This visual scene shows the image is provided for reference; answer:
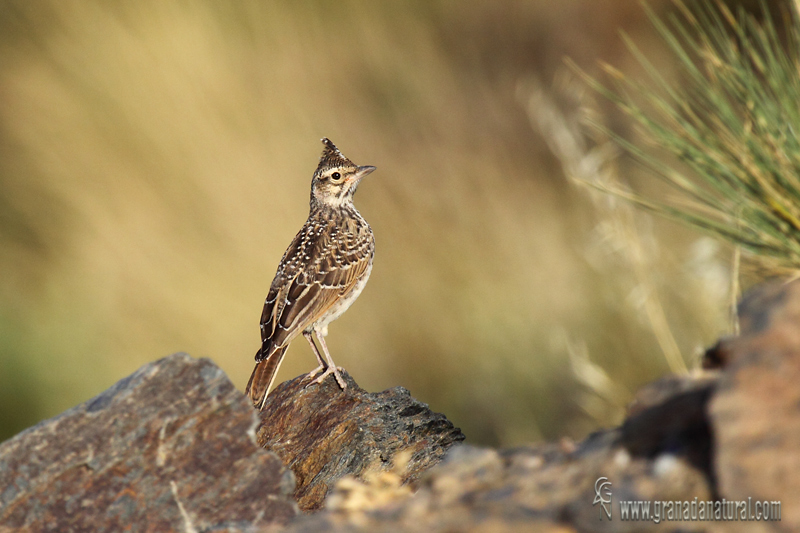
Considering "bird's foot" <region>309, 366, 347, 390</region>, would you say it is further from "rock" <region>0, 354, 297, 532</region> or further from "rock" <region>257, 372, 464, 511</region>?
"rock" <region>0, 354, 297, 532</region>

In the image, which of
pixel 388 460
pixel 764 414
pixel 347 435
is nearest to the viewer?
pixel 764 414

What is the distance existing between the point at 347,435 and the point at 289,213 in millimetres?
4670

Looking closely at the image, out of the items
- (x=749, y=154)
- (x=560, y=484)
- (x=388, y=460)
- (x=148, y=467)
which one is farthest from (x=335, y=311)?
(x=560, y=484)

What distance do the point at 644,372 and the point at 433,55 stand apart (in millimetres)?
4497

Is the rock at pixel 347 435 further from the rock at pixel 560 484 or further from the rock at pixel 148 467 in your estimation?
the rock at pixel 560 484

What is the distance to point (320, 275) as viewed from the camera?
15.7 feet

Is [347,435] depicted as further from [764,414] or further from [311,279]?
[764,414]

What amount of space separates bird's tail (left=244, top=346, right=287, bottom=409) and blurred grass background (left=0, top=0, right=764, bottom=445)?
3.64 m

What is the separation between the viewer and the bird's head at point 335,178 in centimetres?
532

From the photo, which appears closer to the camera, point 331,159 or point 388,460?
point 388,460

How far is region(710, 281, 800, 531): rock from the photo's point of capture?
1.83 m

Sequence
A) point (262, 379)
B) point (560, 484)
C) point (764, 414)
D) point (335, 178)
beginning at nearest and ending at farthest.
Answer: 1. point (764, 414)
2. point (560, 484)
3. point (262, 379)
4. point (335, 178)

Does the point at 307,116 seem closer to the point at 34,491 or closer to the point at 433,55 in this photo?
→ the point at 433,55

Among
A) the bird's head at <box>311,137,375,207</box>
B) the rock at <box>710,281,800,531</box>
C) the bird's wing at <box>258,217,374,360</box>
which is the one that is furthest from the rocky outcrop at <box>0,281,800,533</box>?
the bird's head at <box>311,137,375,207</box>
